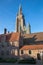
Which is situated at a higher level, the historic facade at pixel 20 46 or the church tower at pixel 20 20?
the church tower at pixel 20 20

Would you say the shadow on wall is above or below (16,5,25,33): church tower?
below

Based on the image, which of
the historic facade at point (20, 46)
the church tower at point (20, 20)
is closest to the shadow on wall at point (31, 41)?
the historic facade at point (20, 46)

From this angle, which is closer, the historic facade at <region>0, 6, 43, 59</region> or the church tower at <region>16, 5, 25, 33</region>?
the historic facade at <region>0, 6, 43, 59</region>

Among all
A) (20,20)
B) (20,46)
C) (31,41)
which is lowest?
(20,46)

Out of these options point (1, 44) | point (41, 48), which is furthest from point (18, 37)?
point (41, 48)

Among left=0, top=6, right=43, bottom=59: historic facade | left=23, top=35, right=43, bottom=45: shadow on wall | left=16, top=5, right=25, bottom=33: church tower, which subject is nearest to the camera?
left=0, top=6, right=43, bottom=59: historic facade

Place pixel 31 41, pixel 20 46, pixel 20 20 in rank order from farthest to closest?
pixel 20 20 < pixel 31 41 < pixel 20 46

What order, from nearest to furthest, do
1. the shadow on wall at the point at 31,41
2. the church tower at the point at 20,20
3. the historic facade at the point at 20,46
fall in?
the historic facade at the point at 20,46 < the shadow on wall at the point at 31,41 < the church tower at the point at 20,20

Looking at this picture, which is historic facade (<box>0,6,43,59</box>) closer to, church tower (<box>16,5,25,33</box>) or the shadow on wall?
the shadow on wall

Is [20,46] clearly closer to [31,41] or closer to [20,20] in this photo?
[31,41]

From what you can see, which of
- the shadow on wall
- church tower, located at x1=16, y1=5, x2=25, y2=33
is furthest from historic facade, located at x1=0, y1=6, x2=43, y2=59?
church tower, located at x1=16, y1=5, x2=25, y2=33

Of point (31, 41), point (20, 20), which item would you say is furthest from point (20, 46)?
point (20, 20)

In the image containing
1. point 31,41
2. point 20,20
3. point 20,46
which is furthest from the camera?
point 20,20

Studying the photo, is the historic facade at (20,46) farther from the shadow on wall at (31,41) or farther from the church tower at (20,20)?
the church tower at (20,20)
